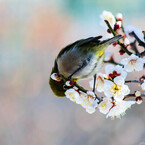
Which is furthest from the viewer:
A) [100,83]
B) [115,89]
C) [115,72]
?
[100,83]

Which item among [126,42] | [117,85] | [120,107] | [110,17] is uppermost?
[110,17]

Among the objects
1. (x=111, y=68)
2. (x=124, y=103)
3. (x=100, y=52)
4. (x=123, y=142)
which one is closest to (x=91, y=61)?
(x=100, y=52)

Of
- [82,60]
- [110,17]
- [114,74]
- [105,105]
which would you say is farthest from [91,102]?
[110,17]

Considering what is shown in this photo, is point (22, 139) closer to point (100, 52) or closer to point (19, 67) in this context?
point (19, 67)

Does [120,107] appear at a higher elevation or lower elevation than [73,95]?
lower

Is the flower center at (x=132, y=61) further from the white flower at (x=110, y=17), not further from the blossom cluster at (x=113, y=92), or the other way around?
the white flower at (x=110, y=17)

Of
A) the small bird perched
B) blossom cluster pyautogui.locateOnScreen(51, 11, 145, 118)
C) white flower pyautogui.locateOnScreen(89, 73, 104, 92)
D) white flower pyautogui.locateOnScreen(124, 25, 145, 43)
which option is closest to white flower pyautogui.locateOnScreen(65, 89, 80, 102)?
blossom cluster pyautogui.locateOnScreen(51, 11, 145, 118)

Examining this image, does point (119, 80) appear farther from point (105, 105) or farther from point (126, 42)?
point (126, 42)

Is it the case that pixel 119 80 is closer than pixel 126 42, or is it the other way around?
pixel 119 80
